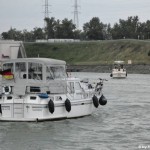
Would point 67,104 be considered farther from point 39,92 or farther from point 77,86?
point 77,86

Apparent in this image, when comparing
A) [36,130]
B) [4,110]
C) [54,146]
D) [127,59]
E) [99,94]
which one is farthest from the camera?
[127,59]

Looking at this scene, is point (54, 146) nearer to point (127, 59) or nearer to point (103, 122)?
point (103, 122)

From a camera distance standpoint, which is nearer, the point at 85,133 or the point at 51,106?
the point at 85,133

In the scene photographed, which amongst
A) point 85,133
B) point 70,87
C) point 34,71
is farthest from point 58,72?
point 85,133

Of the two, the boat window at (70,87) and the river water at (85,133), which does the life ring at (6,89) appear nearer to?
the river water at (85,133)

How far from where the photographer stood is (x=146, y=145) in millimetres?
32844

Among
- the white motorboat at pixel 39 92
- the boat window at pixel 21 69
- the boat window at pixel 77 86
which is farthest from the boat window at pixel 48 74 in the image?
the boat window at pixel 77 86

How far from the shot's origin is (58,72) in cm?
4375

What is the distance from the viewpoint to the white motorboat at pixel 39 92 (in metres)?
39.7

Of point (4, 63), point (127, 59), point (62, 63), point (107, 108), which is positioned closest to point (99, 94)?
point (107, 108)

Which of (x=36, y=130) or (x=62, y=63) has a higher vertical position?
(x=62, y=63)

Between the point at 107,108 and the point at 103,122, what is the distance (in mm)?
9453

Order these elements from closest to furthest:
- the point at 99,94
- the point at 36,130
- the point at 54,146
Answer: the point at 54,146 → the point at 36,130 → the point at 99,94

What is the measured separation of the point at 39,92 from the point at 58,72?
12.6ft
